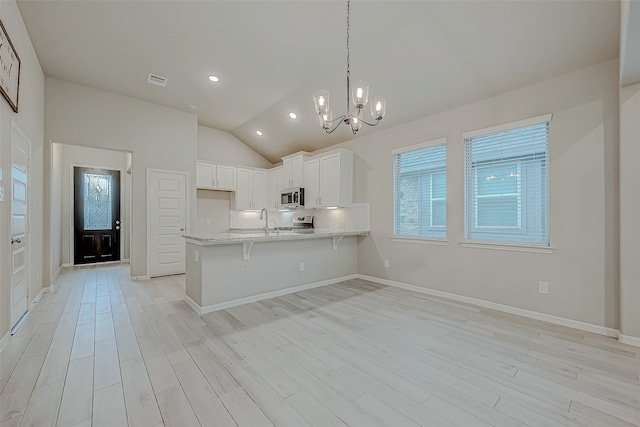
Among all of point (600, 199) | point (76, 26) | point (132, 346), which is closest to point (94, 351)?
point (132, 346)

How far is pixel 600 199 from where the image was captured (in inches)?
107

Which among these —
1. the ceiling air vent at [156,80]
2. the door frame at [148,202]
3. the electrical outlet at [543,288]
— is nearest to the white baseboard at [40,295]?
the door frame at [148,202]

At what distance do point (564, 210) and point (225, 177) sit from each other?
603cm

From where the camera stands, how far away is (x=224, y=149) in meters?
6.55

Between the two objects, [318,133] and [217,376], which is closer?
[217,376]

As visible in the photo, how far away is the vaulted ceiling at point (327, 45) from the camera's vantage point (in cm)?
261

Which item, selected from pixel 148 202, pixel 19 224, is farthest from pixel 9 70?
pixel 148 202

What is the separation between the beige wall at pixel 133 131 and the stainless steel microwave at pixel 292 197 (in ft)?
6.22

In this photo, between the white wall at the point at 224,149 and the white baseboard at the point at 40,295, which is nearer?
the white baseboard at the point at 40,295

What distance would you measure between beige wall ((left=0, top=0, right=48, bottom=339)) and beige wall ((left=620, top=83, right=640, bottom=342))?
5587 mm

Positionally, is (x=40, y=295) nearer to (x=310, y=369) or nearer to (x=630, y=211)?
(x=310, y=369)

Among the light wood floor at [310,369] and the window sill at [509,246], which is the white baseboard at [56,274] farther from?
the window sill at [509,246]

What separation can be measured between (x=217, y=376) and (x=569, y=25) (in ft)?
13.9

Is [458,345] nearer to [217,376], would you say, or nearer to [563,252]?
[563,252]
